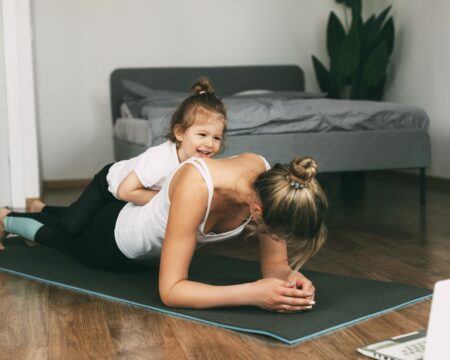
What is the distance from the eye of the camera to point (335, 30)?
5.72 meters

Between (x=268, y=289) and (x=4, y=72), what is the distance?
280 cm

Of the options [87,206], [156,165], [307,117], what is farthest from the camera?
[307,117]

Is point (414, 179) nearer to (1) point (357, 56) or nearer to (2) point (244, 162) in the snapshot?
(1) point (357, 56)

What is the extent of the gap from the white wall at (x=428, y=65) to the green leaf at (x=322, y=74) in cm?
51

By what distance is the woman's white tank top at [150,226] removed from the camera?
2.05 m

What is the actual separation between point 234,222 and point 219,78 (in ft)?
12.5

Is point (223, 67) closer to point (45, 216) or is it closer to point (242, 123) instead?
point (242, 123)

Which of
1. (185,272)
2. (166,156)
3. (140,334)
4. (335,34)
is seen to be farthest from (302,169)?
(335,34)

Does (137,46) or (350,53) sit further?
(137,46)

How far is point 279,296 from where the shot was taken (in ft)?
6.32

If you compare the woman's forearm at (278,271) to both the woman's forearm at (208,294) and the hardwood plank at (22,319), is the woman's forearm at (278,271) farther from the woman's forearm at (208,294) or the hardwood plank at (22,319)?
the hardwood plank at (22,319)

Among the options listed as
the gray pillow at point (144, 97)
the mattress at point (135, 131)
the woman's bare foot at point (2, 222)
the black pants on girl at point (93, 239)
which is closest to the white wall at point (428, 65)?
the gray pillow at point (144, 97)

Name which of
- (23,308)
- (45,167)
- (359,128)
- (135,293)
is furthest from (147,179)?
(45,167)

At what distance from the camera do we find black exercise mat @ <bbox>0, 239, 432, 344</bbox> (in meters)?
1.95
